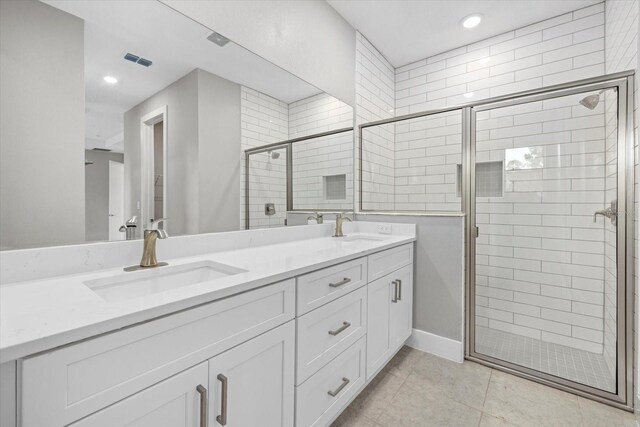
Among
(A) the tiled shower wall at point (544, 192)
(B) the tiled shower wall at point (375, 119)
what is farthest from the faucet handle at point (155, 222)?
(A) the tiled shower wall at point (544, 192)

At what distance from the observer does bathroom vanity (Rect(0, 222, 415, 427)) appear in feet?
1.84

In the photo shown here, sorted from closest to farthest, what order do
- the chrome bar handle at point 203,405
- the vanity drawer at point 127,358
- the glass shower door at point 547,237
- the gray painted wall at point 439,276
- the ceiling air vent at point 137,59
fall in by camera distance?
the vanity drawer at point 127,358, the chrome bar handle at point 203,405, the ceiling air vent at point 137,59, the glass shower door at point 547,237, the gray painted wall at point 439,276

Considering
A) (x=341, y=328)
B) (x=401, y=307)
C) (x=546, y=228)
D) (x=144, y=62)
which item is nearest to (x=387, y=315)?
(x=401, y=307)

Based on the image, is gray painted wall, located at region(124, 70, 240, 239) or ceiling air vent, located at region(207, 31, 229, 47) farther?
ceiling air vent, located at region(207, 31, 229, 47)

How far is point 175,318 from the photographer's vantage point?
72cm

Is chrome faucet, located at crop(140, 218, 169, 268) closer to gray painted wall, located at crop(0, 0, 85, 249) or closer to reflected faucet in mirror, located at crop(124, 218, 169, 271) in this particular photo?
reflected faucet in mirror, located at crop(124, 218, 169, 271)

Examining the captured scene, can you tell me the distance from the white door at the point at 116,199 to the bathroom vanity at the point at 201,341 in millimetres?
175

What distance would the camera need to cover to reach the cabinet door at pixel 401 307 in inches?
72.7

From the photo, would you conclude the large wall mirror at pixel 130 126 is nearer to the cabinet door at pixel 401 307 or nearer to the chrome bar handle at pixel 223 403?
the chrome bar handle at pixel 223 403

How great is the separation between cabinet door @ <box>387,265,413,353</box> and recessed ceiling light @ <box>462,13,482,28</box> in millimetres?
2074

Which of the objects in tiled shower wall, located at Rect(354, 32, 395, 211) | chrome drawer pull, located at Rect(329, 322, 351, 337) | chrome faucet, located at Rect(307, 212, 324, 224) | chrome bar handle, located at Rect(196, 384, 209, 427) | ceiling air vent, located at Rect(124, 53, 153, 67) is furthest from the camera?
tiled shower wall, located at Rect(354, 32, 395, 211)

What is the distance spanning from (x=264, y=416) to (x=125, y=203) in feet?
3.22

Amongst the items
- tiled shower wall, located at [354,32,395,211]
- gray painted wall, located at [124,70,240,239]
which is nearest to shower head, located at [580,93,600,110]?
tiled shower wall, located at [354,32,395,211]

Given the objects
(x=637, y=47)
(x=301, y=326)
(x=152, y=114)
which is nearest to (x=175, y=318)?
(x=301, y=326)
